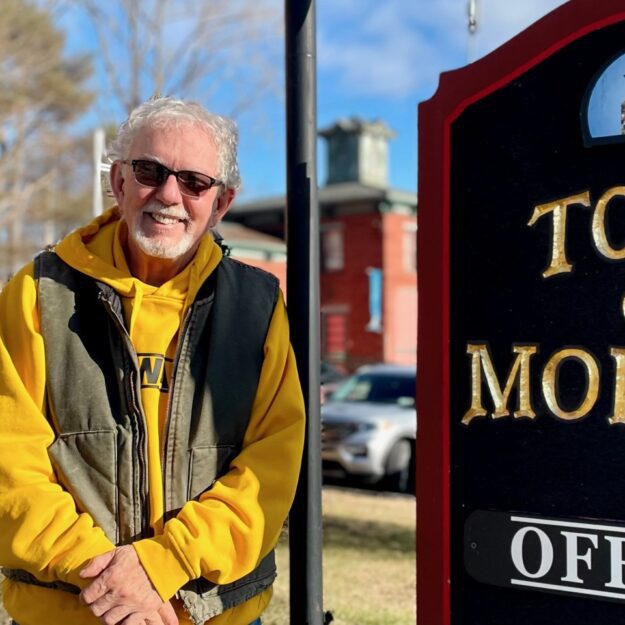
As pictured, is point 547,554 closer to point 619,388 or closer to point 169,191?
point 619,388

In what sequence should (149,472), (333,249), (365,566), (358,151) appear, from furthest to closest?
(358,151), (333,249), (365,566), (149,472)

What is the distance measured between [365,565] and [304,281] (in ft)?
10.3

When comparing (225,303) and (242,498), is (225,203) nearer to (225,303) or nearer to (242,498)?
(225,303)

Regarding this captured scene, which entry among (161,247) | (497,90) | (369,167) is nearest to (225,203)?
(161,247)

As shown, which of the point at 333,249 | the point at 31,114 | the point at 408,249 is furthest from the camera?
the point at 333,249

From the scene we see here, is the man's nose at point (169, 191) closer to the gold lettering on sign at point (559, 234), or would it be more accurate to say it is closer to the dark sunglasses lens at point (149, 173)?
the dark sunglasses lens at point (149, 173)

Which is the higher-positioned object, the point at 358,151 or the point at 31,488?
the point at 358,151

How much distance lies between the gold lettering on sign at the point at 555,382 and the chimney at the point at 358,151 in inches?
1132

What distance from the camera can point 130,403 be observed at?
1888mm

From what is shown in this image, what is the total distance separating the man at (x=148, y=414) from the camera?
1797mm

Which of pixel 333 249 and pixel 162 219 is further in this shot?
pixel 333 249

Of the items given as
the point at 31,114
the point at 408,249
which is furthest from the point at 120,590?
the point at 408,249

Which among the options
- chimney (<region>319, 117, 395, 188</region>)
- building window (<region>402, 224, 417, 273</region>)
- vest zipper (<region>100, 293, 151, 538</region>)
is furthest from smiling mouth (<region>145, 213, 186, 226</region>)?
chimney (<region>319, 117, 395, 188</region>)

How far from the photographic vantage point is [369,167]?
30781mm
